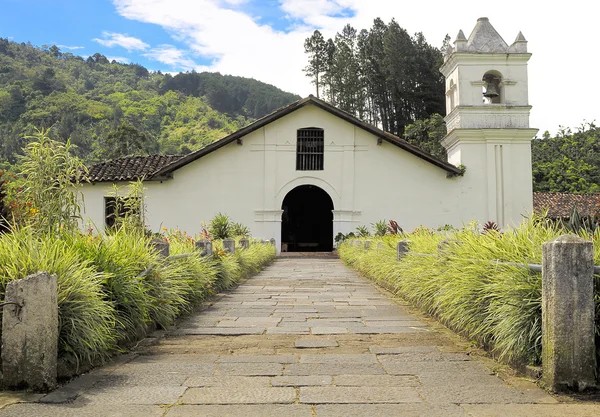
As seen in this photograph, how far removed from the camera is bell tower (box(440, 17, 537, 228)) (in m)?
23.2

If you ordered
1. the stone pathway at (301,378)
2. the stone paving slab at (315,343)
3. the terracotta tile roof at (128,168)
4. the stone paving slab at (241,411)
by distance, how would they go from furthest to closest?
the terracotta tile roof at (128,168) → the stone paving slab at (315,343) → the stone pathway at (301,378) → the stone paving slab at (241,411)

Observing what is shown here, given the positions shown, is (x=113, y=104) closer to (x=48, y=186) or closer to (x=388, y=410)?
(x=48, y=186)

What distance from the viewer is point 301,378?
4.05m

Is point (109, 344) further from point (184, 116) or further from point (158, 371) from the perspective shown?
point (184, 116)

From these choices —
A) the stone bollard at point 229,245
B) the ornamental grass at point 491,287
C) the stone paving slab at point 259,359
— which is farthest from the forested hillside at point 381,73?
the stone paving slab at point 259,359

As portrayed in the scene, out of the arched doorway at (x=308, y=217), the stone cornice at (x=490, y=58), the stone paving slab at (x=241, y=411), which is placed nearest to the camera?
the stone paving slab at (x=241, y=411)

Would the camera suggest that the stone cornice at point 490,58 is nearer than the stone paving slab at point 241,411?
No

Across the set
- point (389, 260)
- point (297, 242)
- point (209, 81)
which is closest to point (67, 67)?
point (209, 81)

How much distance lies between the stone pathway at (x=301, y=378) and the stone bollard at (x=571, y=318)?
219 mm

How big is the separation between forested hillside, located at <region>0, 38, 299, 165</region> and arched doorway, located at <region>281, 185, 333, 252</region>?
69.2 feet

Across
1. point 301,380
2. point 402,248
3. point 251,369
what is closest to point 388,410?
point 301,380

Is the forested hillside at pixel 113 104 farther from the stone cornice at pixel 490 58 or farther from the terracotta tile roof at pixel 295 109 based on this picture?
the stone cornice at pixel 490 58

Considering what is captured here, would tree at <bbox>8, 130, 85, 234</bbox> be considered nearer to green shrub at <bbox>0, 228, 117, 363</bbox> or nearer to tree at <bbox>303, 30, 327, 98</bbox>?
green shrub at <bbox>0, 228, 117, 363</bbox>

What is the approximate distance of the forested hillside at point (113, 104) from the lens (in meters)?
62.6
